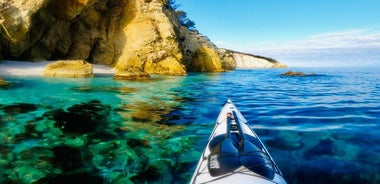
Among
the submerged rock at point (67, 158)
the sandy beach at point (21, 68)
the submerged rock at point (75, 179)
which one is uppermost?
the sandy beach at point (21, 68)

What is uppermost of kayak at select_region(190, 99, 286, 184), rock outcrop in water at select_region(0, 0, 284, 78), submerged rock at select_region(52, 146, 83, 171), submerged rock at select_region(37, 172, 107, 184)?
rock outcrop in water at select_region(0, 0, 284, 78)

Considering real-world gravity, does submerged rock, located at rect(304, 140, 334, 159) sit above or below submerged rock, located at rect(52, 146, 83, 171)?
above

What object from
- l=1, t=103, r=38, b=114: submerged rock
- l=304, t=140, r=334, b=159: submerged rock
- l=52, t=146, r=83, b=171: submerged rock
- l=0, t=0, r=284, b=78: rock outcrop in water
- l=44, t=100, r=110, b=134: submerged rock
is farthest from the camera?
l=0, t=0, r=284, b=78: rock outcrop in water

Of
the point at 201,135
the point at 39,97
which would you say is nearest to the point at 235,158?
the point at 201,135

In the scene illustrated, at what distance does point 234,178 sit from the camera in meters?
3.44

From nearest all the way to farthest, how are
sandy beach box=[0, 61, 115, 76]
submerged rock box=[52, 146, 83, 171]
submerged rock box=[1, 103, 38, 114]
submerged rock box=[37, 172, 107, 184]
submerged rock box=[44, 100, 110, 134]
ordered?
submerged rock box=[37, 172, 107, 184]
submerged rock box=[52, 146, 83, 171]
submerged rock box=[44, 100, 110, 134]
submerged rock box=[1, 103, 38, 114]
sandy beach box=[0, 61, 115, 76]

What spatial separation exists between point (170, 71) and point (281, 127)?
21.1 m

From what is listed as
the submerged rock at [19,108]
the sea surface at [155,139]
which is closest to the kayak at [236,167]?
the sea surface at [155,139]

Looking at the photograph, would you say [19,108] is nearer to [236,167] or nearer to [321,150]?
[236,167]

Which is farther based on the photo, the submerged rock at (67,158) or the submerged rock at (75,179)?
the submerged rock at (67,158)

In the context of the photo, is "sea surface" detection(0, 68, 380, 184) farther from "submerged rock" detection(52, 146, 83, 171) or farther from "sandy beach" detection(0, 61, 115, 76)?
"sandy beach" detection(0, 61, 115, 76)

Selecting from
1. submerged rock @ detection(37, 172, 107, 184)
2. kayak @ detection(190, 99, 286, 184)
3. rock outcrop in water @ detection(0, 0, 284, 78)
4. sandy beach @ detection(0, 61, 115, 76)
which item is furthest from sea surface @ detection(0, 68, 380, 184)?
rock outcrop in water @ detection(0, 0, 284, 78)

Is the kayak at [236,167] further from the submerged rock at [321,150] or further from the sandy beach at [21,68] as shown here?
the sandy beach at [21,68]

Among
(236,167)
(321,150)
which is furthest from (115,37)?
(236,167)
